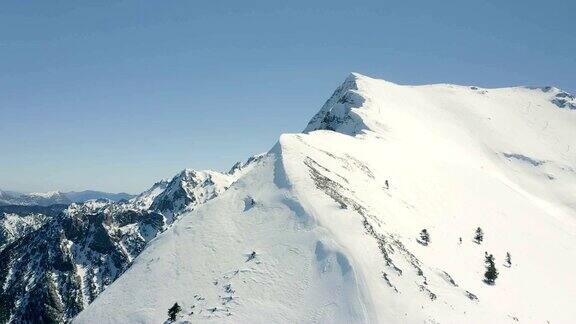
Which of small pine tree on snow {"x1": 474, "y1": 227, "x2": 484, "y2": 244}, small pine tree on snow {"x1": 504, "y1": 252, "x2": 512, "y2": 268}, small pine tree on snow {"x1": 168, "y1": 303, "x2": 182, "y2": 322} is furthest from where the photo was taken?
small pine tree on snow {"x1": 474, "y1": 227, "x2": 484, "y2": 244}

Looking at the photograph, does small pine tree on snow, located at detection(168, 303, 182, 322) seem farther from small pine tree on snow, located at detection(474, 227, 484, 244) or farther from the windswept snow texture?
small pine tree on snow, located at detection(474, 227, 484, 244)

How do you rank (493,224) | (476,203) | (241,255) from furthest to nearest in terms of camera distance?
(476,203), (493,224), (241,255)

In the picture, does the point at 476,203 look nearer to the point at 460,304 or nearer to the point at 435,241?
the point at 435,241

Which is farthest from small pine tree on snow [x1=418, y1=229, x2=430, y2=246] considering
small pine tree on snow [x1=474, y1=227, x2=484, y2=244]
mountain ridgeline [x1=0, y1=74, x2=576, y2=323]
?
small pine tree on snow [x1=474, y1=227, x2=484, y2=244]

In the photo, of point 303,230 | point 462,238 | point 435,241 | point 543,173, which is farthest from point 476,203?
point 543,173

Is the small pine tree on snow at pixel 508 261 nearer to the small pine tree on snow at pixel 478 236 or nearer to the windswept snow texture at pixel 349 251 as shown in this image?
the windswept snow texture at pixel 349 251

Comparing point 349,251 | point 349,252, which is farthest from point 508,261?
point 349,252

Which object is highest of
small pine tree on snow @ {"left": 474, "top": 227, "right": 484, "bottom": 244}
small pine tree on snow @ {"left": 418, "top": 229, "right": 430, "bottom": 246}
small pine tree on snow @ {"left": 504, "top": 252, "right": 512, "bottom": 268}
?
small pine tree on snow @ {"left": 418, "top": 229, "right": 430, "bottom": 246}

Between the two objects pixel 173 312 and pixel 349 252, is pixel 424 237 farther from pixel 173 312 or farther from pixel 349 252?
pixel 173 312

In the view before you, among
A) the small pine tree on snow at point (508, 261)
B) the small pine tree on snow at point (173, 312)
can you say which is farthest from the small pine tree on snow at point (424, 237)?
the small pine tree on snow at point (173, 312)
